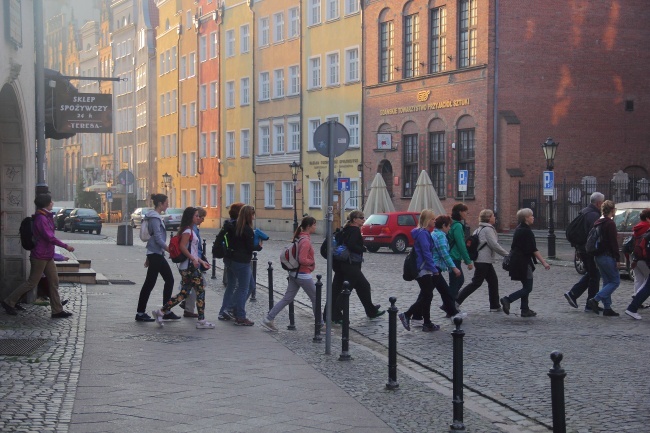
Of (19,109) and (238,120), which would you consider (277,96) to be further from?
(19,109)

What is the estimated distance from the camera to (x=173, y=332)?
14.2m

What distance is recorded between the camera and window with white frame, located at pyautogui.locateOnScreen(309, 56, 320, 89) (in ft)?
200

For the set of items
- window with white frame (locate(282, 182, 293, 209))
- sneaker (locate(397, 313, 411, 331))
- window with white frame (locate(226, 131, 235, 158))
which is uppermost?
Answer: window with white frame (locate(226, 131, 235, 158))

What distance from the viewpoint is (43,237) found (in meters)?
15.1

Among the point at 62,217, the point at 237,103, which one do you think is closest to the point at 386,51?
the point at 237,103

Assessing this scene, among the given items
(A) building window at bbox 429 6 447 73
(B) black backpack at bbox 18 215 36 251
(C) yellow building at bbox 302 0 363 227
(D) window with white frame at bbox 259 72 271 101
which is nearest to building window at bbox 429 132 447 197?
(A) building window at bbox 429 6 447 73

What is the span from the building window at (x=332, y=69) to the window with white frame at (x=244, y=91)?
36.0 feet

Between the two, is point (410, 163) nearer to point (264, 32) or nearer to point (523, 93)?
point (523, 93)

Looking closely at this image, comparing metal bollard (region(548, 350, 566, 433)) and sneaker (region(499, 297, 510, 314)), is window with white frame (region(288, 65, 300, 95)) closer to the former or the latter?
sneaker (region(499, 297, 510, 314))

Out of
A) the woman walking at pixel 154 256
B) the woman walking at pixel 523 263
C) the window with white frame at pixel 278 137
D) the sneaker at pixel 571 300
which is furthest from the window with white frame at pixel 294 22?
the woman walking at pixel 154 256

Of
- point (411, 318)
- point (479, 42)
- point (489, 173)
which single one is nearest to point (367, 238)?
point (489, 173)

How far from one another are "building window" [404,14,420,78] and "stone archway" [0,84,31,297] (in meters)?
36.1

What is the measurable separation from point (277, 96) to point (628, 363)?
54.9m

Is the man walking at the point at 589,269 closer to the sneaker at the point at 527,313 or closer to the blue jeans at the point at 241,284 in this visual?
the sneaker at the point at 527,313
